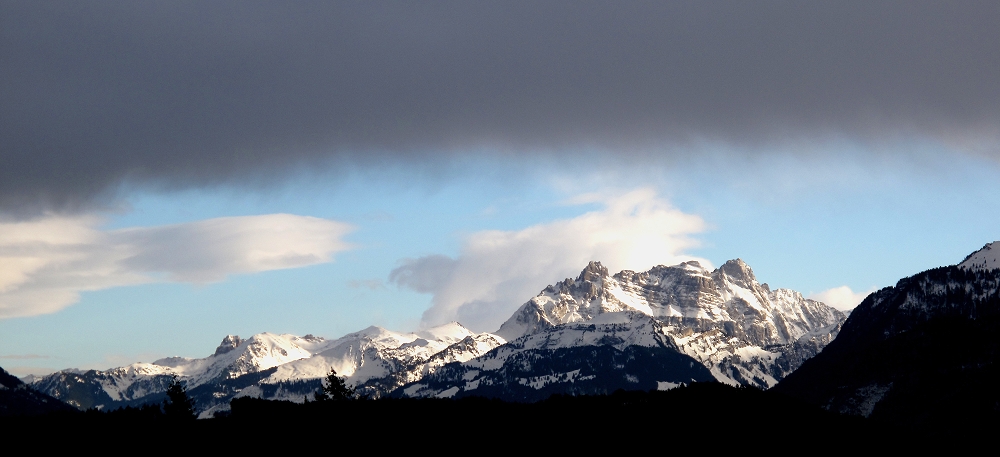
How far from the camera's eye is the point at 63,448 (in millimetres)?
199000

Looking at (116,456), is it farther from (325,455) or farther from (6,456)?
(325,455)

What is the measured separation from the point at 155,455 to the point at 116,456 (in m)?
6.77

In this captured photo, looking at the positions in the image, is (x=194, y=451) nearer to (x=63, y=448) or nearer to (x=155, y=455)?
(x=155, y=455)

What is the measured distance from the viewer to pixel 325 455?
655ft

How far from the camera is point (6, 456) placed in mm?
192375

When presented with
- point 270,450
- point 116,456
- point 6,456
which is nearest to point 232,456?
point 270,450

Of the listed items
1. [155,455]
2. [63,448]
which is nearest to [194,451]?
[155,455]

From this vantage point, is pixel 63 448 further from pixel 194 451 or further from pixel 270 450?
pixel 270 450

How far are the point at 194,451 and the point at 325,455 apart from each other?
2303 centimetres

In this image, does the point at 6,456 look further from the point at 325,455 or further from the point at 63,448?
the point at 325,455

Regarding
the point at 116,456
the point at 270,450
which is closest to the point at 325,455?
the point at 270,450

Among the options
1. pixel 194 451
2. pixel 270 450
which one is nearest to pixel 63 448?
pixel 194 451

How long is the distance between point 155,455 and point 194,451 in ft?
22.6

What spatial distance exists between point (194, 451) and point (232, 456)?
7967mm
